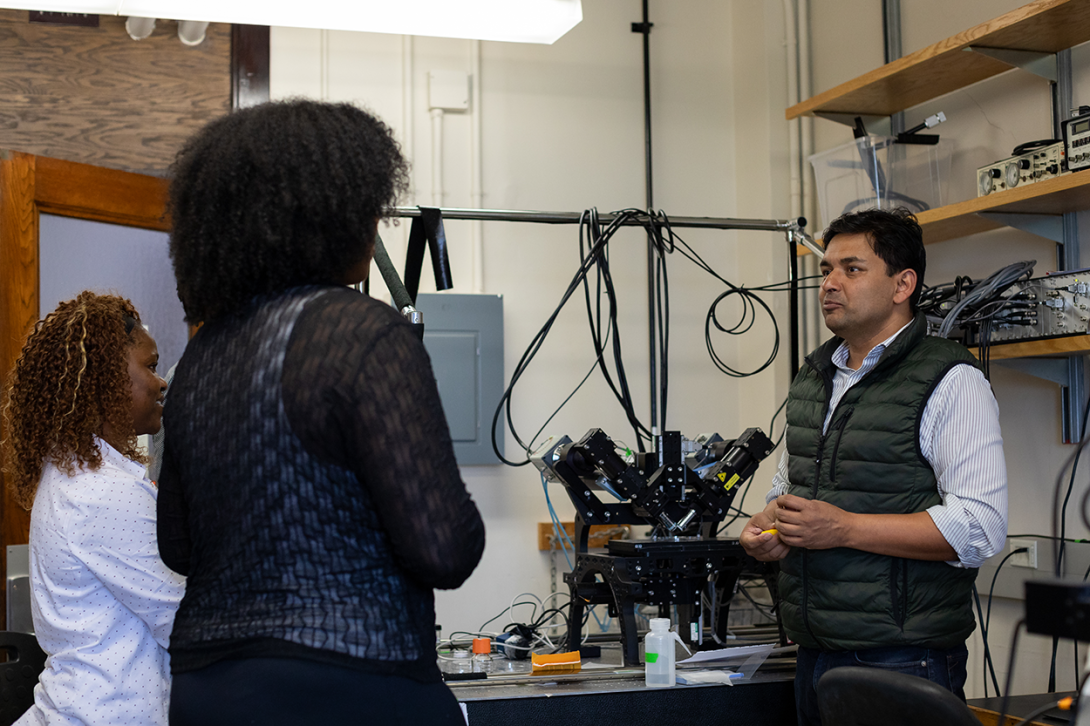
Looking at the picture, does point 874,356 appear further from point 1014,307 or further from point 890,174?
point 890,174

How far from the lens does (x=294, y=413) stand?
884 mm

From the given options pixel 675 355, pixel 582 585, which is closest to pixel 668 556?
pixel 582 585

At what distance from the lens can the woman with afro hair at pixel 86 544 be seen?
5.10 ft

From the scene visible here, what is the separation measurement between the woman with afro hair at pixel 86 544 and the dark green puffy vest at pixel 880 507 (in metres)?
1.13

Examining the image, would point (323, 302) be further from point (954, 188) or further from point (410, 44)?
point (410, 44)

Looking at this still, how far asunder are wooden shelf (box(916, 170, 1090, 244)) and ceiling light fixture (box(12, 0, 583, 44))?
3.41 ft

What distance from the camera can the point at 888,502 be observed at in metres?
1.82

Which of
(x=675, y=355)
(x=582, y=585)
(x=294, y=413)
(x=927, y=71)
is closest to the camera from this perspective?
(x=294, y=413)

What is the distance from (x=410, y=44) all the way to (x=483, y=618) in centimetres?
200

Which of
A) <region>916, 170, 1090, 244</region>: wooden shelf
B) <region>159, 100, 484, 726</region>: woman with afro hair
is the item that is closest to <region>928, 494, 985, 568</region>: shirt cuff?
<region>916, 170, 1090, 244</region>: wooden shelf

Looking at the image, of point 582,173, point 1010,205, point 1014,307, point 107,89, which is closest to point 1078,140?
point 1010,205

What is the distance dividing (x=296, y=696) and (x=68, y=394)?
0.99 metres

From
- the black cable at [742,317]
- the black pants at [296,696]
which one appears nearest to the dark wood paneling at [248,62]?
the black cable at [742,317]

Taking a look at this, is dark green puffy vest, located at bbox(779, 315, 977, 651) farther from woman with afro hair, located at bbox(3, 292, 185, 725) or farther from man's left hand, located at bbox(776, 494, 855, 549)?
woman with afro hair, located at bbox(3, 292, 185, 725)
